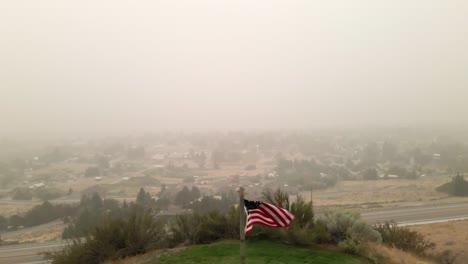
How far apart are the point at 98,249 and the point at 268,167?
284 feet

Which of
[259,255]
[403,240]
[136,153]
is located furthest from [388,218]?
[136,153]

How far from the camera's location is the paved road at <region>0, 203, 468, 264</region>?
73.7 ft

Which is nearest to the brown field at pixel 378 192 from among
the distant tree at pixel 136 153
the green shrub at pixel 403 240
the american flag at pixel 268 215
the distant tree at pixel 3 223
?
the green shrub at pixel 403 240

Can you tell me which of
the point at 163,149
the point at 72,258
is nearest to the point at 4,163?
the point at 163,149

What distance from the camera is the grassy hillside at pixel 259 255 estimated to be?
944 centimetres

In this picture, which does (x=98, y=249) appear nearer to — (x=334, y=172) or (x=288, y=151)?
(x=334, y=172)

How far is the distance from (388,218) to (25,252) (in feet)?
96.9

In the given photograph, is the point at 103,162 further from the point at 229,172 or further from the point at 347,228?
the point at 347,228

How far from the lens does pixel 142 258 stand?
11.0 m

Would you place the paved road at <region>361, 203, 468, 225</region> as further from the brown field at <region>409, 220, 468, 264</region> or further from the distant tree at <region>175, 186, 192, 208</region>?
the distant tree at <region>175, 186, 192, 208</region>

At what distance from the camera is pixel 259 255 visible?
979 cm

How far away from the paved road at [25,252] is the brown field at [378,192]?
118 ft

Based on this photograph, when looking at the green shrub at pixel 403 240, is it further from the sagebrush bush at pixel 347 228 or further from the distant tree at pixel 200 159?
the distant tree at pixel 200 159

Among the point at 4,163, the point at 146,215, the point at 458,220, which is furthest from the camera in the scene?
the point at 4,163
